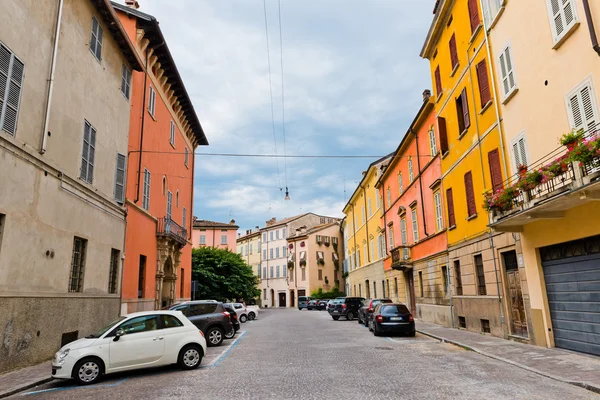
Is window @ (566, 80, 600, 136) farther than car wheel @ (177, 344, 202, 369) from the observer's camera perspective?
No

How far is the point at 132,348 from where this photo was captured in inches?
376

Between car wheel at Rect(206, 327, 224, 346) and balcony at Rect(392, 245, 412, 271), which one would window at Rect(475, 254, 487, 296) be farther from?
balcony at Rect(392, 245, 412, 271)

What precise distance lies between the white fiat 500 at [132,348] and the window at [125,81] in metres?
11.8

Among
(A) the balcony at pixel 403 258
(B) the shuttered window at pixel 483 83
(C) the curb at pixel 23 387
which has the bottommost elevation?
(C) the curb at pixel 23 387

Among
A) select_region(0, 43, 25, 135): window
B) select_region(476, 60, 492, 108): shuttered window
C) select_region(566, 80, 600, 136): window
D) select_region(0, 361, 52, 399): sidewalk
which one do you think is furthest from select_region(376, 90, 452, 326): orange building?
select_region(0, 43, 25, 135): window

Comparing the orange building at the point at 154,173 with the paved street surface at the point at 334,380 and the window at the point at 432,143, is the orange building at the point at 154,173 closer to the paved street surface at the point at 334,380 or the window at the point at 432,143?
the paved street surface at the point at 334,380

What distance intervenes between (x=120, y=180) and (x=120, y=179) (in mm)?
41

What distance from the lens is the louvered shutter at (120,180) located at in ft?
57.5

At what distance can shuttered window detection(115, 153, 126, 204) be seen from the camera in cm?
1752

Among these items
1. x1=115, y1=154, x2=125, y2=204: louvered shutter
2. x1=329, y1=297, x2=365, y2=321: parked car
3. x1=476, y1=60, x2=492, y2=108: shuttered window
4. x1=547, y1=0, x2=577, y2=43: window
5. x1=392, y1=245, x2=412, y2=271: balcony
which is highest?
x1=476, y1=60, x2=492, y2=108: shuttered window

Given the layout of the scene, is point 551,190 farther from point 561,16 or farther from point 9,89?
point 9,89

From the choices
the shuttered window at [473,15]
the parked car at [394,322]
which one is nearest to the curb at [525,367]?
the parked car at [394,322]

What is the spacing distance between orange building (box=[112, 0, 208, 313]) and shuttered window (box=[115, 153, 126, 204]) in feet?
2.53

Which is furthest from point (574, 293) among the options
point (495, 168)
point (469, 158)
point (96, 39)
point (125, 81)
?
point (125, 81)
